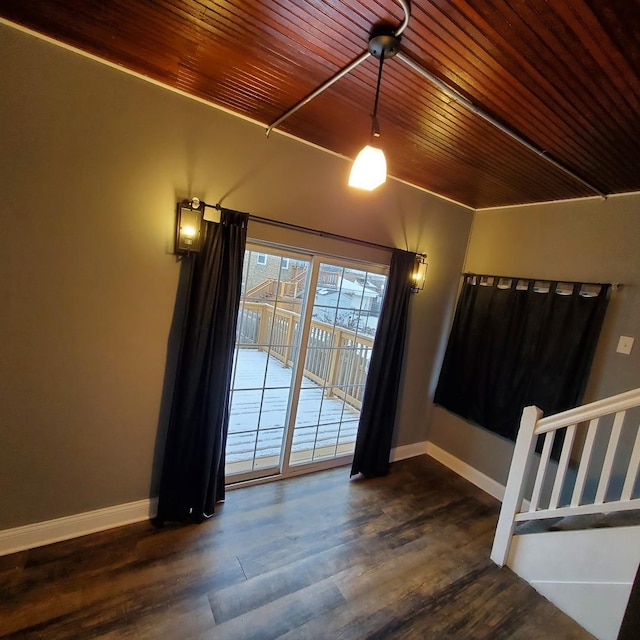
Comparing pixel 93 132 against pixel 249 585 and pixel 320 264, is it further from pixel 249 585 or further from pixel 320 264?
pixel 249 585

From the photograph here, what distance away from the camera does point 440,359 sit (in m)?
3.41

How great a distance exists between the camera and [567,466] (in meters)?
2.04

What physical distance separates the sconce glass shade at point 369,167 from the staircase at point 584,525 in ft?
5.69

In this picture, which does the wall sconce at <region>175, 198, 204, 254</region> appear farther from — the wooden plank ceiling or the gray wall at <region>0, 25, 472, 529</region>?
the wooden plank ceiling

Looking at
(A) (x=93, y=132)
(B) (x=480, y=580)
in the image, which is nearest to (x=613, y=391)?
(B) (x=480, y=580)

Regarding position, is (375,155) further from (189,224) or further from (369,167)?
(189,224)

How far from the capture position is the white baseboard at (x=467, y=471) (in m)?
2.93

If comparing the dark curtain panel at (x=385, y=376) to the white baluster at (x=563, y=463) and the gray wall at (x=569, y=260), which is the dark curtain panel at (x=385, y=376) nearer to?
the gray wall at (x=569, y=260)

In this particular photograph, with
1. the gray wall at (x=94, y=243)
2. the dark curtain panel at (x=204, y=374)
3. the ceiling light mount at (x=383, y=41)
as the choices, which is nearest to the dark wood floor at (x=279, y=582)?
the dark curtain panel at (x=204, y=374)

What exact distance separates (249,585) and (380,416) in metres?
1.62

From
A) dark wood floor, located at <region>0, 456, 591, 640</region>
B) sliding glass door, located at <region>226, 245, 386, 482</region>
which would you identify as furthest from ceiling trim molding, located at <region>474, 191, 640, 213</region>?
dark wood floor, located at <region>0, 456, 591, 640</region>

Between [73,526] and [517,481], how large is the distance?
287 centimetres

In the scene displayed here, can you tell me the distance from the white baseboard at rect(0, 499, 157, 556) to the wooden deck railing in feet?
4.24

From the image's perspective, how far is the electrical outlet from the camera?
2.26 m
